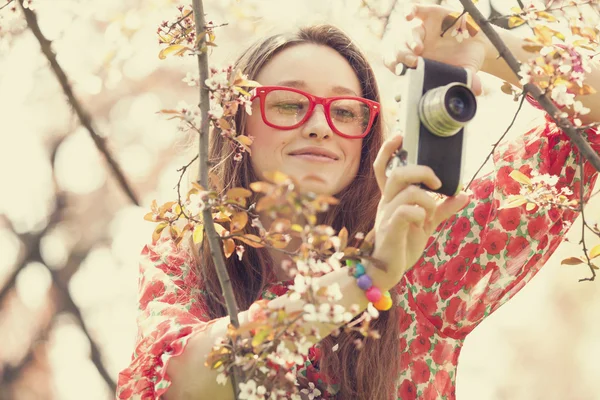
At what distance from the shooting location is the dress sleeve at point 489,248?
1.88 meters

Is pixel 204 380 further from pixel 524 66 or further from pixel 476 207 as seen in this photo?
pixel 476 207

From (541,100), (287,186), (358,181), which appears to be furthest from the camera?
(358,181)

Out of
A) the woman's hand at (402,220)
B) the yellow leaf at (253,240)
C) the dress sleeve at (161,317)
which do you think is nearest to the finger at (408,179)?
the woman's hand at (402,220)

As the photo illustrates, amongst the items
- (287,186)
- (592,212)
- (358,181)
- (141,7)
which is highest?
(141,7)

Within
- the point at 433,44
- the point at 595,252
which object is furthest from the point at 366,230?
the point at 595,252

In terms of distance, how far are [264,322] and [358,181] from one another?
3.32 feet

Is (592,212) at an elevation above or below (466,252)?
above

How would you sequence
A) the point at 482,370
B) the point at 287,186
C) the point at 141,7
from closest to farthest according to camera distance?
1. the point at 287,186
2. the point at 141,7
3. the point at 482,370

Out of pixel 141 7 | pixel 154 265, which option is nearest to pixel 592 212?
pixel 141 7

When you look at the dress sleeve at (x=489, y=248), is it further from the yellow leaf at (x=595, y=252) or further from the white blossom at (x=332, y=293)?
the white blossom at (x=332, y=293)

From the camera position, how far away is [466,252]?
196 cm

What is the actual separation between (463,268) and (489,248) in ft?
0.27

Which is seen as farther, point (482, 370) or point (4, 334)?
point (482, 370)

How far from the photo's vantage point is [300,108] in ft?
5.98
